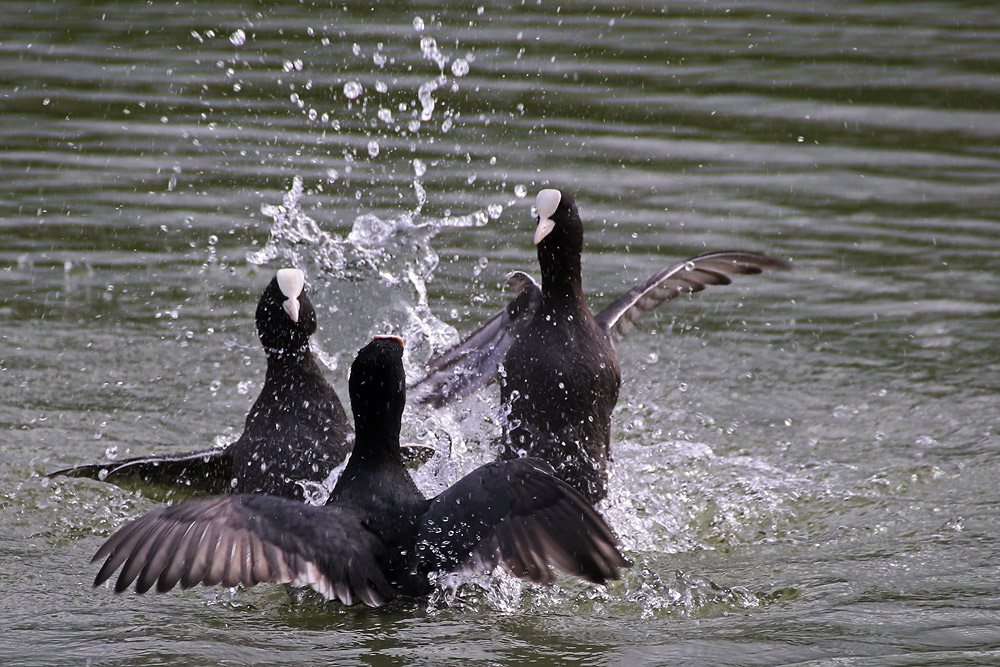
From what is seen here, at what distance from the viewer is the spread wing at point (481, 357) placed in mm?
5367

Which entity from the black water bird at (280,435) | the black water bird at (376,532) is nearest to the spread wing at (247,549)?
the black water bird at (376,532)

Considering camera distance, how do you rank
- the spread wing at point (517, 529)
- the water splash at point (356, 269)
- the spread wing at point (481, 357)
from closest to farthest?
the spread wing at point (517, 529) < the spread wing at point (481, 357) < the water splash at point (356, 269)

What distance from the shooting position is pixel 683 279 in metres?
5.80

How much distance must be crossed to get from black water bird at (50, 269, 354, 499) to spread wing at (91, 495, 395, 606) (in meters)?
0.57

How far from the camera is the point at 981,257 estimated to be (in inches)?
291

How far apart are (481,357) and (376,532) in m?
1.46

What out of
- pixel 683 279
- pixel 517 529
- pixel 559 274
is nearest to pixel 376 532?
pixel 517 529

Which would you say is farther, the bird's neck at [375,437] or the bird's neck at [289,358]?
the bird's neck at [289,358]

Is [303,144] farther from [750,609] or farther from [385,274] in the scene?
[750,609]

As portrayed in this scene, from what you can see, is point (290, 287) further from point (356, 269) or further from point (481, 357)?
point (356, 269)

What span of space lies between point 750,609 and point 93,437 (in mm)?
2757

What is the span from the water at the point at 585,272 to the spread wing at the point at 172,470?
0.54 feet

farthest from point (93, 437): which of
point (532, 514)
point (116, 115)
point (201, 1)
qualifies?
point (201, 1)

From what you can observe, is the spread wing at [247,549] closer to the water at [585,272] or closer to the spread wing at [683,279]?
the water at [585,272]
